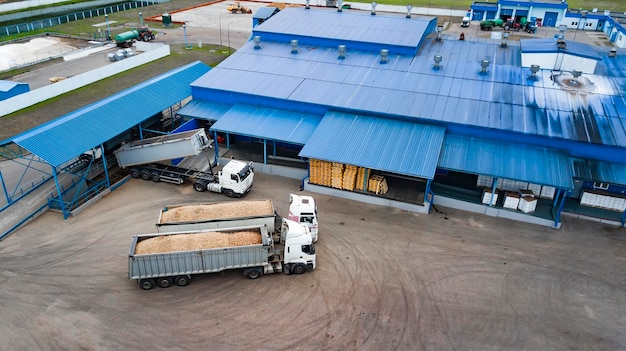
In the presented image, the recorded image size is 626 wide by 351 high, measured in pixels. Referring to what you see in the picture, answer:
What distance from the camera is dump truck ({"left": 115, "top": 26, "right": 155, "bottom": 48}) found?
65375 mm

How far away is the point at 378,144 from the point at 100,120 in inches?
777

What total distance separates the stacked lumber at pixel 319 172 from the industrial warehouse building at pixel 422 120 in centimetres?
8

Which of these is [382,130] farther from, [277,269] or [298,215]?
[277,269]

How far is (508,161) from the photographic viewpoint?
30609 mm

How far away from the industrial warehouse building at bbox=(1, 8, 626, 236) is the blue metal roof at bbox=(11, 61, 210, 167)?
150 millimetres

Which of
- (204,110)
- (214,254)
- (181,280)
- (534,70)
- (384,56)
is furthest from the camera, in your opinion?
(384,56)

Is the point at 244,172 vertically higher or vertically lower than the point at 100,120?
lower

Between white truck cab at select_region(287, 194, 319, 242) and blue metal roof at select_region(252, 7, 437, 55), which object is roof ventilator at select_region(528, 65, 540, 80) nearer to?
blue metal roof at select_region(252, 7, 437, 55)

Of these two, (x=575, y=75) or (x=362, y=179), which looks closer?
(x=362, y=179)

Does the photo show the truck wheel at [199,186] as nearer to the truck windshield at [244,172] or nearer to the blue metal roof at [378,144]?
the truck windshield at [244,172]

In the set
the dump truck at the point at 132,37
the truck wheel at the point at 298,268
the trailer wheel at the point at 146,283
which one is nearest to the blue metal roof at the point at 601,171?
the truck wheel at the point at 298,268

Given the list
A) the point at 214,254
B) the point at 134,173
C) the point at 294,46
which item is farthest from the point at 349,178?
the point at 294,46

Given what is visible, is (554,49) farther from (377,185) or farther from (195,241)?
(195,241)

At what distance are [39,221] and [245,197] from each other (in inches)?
510
